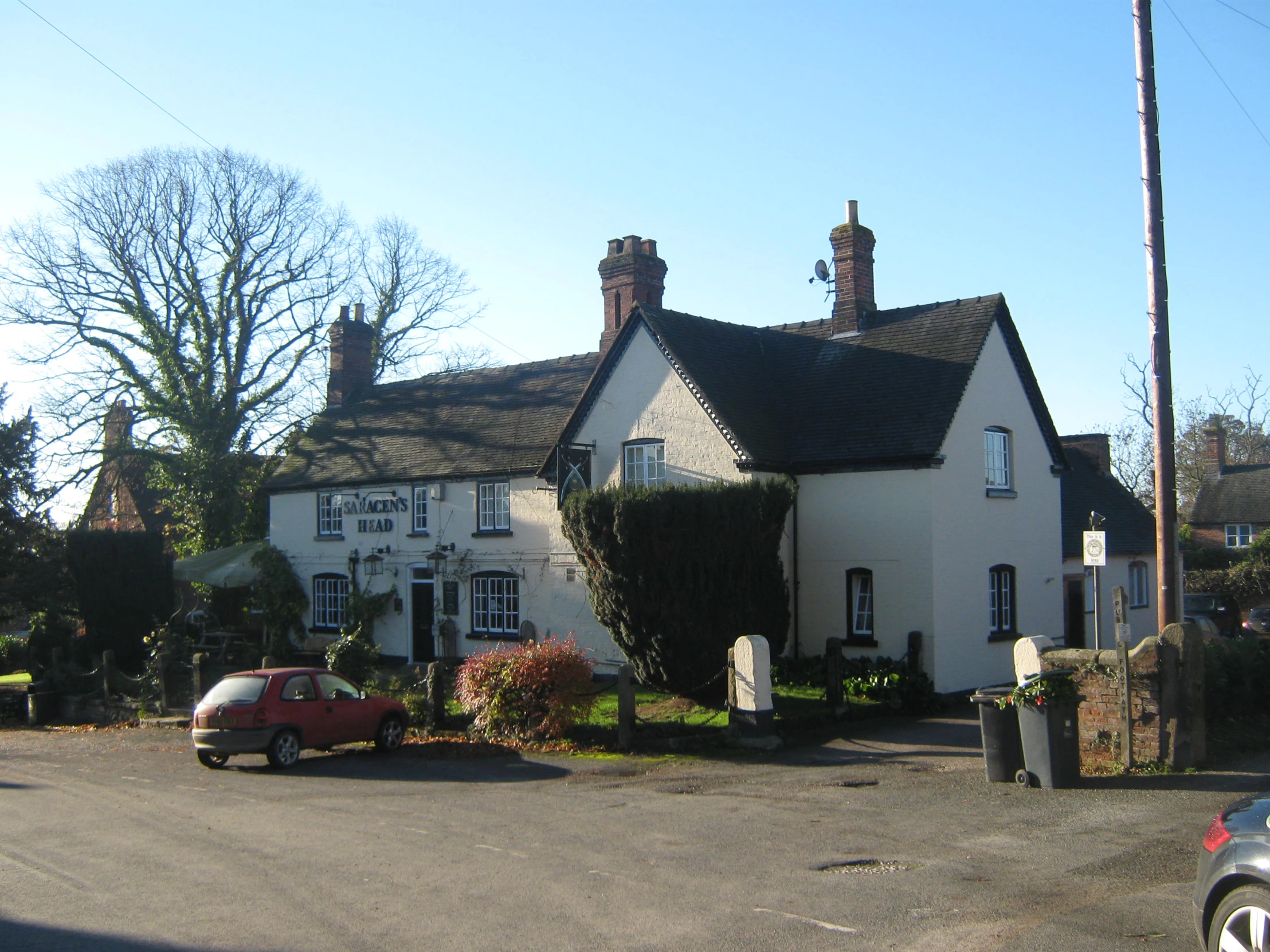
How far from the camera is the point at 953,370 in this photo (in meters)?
21.1

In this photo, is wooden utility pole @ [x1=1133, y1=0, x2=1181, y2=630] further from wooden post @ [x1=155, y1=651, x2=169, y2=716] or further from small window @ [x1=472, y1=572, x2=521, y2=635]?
wooden post @ [x1=155, y1=651, x2=169, y2=716]

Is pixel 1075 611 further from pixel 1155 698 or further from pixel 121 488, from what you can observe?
pixel 121 488

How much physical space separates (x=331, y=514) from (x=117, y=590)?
20.3 feet

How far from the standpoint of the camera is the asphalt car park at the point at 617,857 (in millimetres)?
7250

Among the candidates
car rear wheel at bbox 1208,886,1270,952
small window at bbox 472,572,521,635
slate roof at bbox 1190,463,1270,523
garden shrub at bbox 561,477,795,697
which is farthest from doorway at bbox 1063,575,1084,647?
slate roof at bbox 1190,463,1270,523

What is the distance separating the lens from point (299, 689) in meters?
16.1

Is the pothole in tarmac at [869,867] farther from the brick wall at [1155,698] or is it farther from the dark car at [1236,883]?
the brick wall at [1155,698]

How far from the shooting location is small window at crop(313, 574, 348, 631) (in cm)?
2912

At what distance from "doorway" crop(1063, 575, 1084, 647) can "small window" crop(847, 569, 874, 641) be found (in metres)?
7.12

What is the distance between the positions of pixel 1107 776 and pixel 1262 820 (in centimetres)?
727

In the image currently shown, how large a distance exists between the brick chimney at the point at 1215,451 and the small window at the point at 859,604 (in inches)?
1583

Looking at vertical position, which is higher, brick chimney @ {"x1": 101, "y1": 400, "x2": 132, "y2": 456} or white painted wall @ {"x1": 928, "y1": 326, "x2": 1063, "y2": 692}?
brick chimney @ {"x1": 101, "y1": 400, "x2": 132, "y2": 456}

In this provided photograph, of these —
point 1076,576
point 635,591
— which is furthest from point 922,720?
point 1076,576

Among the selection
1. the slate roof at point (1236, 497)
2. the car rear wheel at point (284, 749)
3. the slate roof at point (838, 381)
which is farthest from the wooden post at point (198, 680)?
the slate roof at point (1236, 497)
